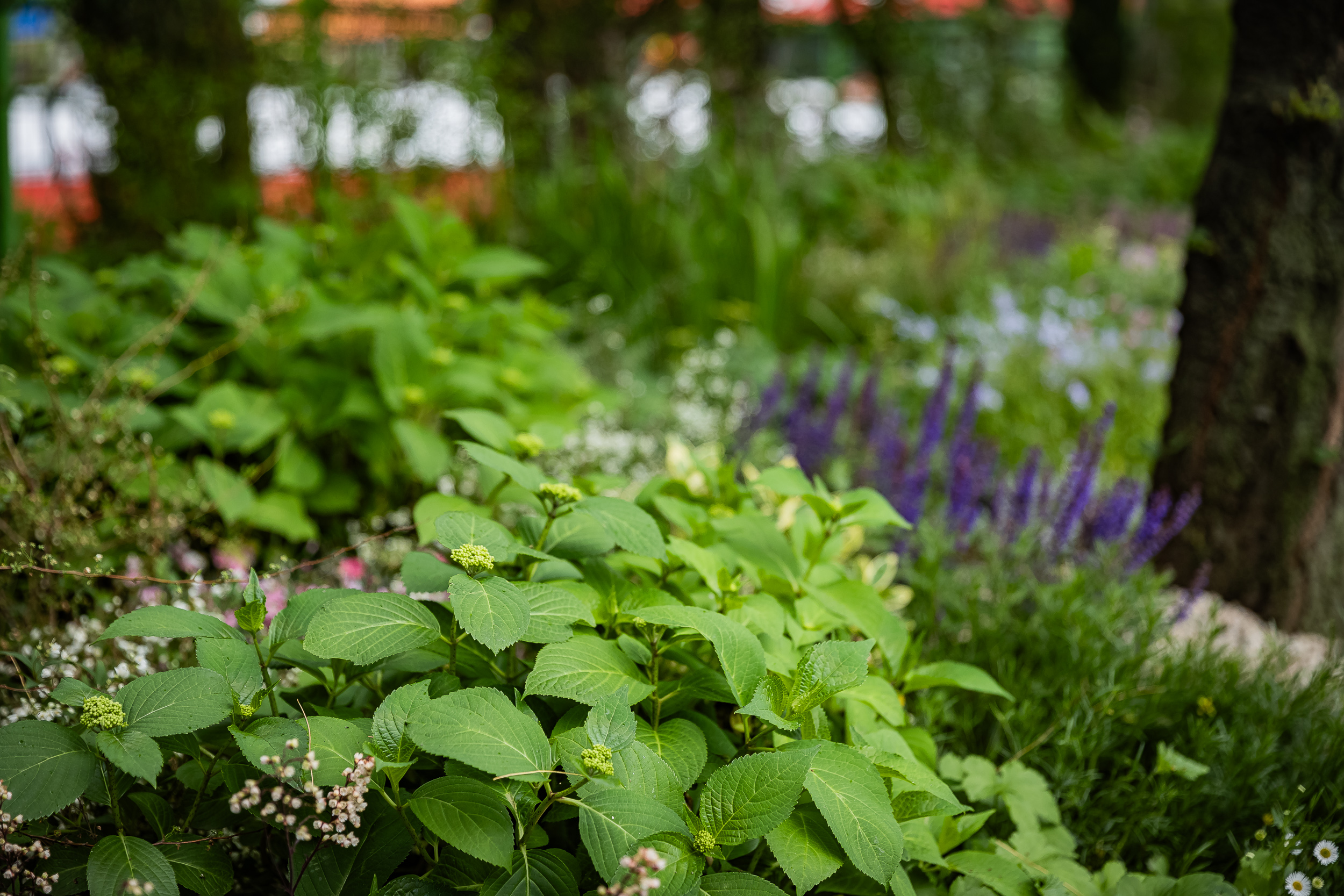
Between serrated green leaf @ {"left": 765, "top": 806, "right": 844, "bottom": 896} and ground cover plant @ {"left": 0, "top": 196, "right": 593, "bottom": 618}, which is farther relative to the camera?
ground cover plant @ {"left": 0, "top": 196, "right": 593, "bottom": 618}

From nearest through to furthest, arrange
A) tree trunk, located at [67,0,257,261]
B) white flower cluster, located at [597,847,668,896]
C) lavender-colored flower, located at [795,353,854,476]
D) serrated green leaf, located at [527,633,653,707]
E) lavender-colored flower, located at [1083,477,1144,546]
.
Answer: white flower cluster, located at [597,847,668,896], serrated green leaf, located at [527,633,653,707], lavender-colored flower, located at [1083,477,1144,546], lavender-colored flower, located at [795,353,854,476], tree trunk, located at [67,0,257,261]

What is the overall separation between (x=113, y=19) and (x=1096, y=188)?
834cm

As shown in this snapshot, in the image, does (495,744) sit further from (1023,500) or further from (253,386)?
(253,386)

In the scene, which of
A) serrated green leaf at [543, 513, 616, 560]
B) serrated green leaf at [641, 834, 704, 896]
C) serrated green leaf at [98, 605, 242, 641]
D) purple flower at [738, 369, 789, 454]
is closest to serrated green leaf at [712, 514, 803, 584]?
serrated green leaf at [543, 513, 616, 560]

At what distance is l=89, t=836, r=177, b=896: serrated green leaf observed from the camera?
105cm

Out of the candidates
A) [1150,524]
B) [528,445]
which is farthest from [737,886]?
[1150,524]

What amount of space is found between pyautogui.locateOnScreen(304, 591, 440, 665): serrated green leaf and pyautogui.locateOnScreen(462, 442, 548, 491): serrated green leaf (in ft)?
0.75

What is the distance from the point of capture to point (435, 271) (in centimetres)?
302

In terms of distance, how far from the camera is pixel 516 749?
3.60 ft

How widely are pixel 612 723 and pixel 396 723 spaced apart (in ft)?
0.86

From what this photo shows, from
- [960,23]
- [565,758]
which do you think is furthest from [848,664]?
[960,23]

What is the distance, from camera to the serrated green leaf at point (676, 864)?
43.2 inches

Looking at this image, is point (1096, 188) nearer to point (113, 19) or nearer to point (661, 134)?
point (661, 134)

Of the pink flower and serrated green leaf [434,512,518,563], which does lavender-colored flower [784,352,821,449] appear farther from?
serrated green leaf [434,512,518,563]
